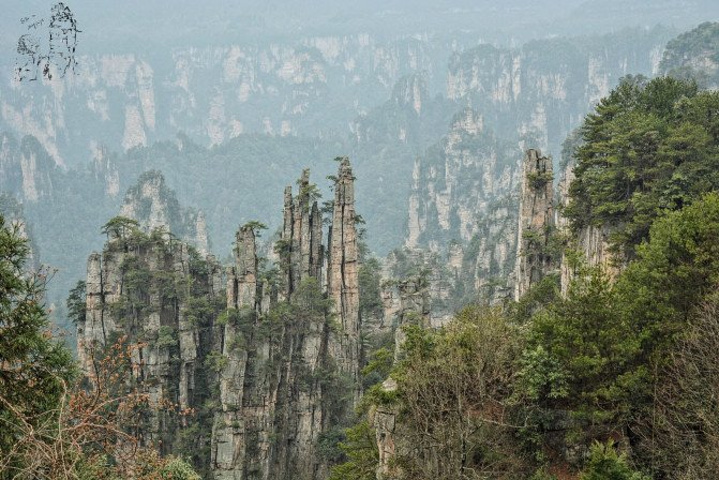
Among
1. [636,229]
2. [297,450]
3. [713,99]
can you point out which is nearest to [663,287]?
[636,229]

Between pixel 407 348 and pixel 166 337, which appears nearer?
pixel 407 348

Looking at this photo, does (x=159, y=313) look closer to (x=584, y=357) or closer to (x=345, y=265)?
(x=345, y=265)

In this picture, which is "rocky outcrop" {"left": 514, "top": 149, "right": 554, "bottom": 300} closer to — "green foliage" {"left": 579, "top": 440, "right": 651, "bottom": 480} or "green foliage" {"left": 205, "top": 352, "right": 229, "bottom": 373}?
"green foliage" {"left": 205, "top": 352, "right": 229, "bottom": 373}

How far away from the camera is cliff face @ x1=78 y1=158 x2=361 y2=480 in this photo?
47.8 metres

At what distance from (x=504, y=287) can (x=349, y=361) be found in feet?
50.8

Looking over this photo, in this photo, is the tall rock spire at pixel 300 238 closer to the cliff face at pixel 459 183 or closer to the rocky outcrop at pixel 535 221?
the rocky outcrop at pixel 535 221

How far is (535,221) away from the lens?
150 ft

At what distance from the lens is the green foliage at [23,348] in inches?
518

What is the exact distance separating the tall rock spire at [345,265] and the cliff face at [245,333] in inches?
2.9

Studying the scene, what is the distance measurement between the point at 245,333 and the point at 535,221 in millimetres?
19069

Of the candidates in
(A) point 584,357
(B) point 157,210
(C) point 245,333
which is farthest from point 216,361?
(B) point 157,210

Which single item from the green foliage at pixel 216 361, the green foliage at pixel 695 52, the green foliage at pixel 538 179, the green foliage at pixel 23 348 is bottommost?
the green foliage at pixel 216 361

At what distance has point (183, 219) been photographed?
146m

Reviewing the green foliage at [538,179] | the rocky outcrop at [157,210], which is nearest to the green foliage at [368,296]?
the green foliage at [538,179]
